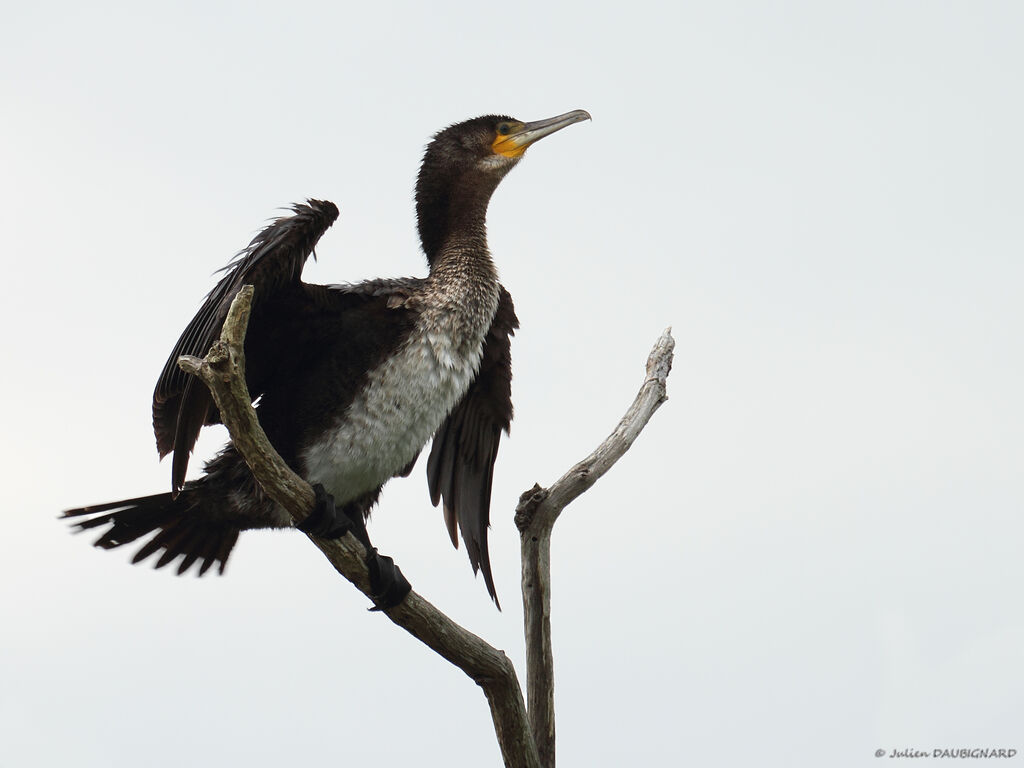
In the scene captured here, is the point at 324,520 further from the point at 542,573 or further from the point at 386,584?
the point at 542,573

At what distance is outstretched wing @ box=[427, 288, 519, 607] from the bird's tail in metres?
0.93

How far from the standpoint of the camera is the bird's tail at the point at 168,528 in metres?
4.99

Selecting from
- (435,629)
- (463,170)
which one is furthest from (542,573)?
(463,170)

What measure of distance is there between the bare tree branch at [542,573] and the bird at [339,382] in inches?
19.3

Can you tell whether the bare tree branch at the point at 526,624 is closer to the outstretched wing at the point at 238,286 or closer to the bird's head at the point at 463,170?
the outstretched wing at the point at 238,286

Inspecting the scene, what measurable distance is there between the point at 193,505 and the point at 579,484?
5.12 feet

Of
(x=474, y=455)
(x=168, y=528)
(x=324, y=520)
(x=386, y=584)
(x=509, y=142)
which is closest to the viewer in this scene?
(x=324, y=520)

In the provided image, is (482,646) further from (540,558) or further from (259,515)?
→ (259,515)

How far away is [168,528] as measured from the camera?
16.8ft

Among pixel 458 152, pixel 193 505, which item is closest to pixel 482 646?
pixel 193 505

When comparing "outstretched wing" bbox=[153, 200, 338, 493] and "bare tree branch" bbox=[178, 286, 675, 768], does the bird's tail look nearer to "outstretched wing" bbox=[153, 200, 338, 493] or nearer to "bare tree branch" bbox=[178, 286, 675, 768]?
"outstretched wing" bbox=[153, 200, 338, 493]

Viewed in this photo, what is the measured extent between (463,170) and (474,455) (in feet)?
4.08

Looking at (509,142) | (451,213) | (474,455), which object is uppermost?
(509,142)

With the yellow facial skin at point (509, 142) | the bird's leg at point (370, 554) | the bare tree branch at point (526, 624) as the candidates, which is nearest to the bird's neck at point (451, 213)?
the yellow facial skin at point (509, 142)
